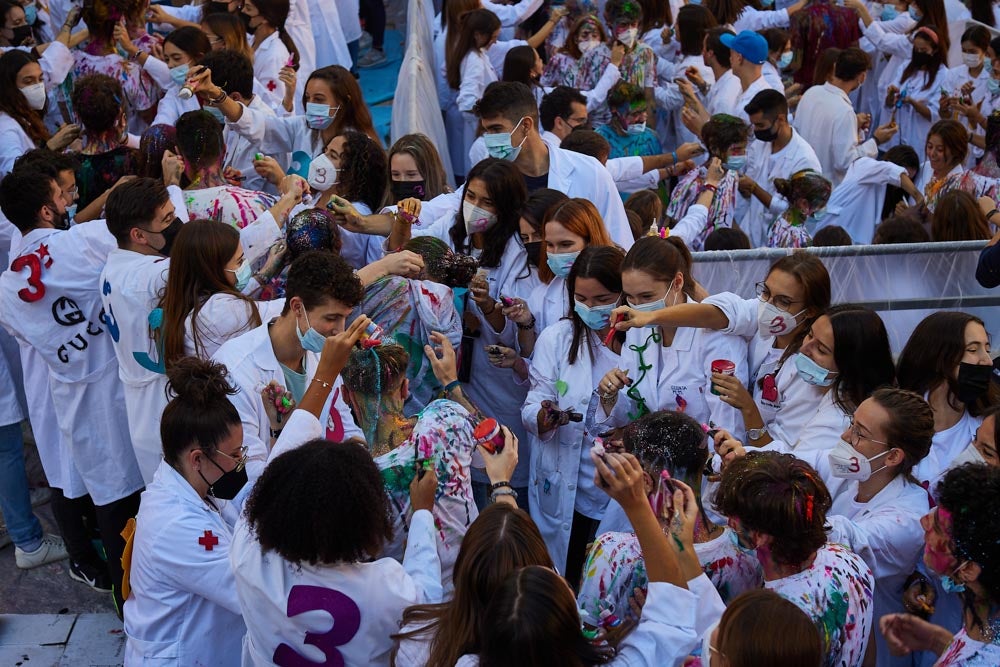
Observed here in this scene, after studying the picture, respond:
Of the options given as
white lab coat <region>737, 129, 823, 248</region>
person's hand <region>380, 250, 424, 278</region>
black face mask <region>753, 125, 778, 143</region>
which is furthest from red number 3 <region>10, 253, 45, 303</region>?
black face mask <region>753, 125, 778, 143</region>

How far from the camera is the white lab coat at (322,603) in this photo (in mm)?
2656

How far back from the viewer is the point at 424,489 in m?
3.03

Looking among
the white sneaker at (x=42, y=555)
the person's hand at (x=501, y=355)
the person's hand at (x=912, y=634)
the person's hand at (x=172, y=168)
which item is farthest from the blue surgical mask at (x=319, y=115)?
the person's hand at (x=912, y=634)

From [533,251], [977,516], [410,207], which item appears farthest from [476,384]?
[977,516]

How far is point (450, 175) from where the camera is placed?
28.5 ft

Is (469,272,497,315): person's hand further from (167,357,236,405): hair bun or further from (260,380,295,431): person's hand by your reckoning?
(167,357,236,405): hair bun

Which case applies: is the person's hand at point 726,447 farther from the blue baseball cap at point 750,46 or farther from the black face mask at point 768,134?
the blue baseball cap at point 750,46

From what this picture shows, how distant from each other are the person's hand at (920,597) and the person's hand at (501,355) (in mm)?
1907

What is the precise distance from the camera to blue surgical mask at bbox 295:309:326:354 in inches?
146

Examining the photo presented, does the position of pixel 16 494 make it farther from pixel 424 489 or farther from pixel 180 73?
pixel 424 489

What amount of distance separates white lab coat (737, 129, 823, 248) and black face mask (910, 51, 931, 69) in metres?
2.44

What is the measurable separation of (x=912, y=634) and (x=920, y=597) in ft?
1.81

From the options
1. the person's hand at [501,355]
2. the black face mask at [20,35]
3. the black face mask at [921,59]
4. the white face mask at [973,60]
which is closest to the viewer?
the person's hand at [501,355]

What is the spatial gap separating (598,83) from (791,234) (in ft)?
8.69
